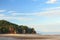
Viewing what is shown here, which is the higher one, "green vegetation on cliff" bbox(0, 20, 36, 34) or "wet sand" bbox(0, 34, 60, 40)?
"green vegetation on cliff" bbox(0, 20, 36, 34)

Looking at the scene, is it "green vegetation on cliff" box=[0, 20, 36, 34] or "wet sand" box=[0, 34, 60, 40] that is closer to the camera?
"green vegetation on cliff" box=[0, 20, 36, 34]

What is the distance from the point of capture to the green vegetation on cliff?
10.2m

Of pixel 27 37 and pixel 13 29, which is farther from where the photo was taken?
pixel 27 37

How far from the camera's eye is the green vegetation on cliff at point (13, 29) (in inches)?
401

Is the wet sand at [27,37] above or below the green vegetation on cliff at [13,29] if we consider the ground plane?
below

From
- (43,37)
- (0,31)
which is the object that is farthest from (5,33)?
(43,37)

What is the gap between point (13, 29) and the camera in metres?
10.6

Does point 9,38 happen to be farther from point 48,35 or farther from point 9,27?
point 48,35

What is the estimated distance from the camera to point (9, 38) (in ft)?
36.0

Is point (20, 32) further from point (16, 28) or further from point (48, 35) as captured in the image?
point (48, 35)

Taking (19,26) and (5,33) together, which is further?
(5,33)

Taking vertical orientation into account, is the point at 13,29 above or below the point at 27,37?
above

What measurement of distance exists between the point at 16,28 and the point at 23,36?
1.93 feet

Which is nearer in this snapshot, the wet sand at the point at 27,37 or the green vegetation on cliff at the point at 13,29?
the green vegetation on cliff at the point at 13,29
